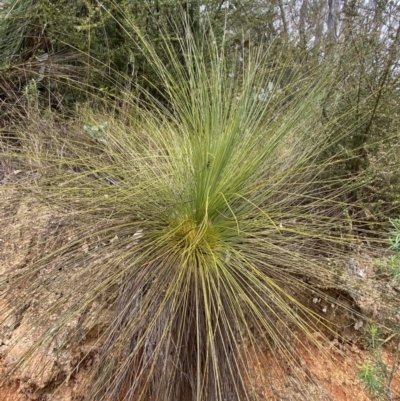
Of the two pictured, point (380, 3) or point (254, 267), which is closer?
point (254, 267)

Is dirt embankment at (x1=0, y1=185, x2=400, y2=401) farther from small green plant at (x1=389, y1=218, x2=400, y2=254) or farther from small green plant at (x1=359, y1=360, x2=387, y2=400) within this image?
small green plant at (x1=389, y1=218, x2=400, y2=254)

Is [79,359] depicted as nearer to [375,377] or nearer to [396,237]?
[375,377]

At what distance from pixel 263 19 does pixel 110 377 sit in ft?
8.26

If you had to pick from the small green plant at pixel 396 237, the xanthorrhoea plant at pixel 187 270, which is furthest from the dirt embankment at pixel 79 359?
the small green plant at pixel 396 237

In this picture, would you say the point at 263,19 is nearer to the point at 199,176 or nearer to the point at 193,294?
the point at 199,176

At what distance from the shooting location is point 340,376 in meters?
1.21

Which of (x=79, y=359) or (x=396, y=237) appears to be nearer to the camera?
(x=396, y=237)

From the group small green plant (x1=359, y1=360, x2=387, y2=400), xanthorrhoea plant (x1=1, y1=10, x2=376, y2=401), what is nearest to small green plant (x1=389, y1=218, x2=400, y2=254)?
xanthorrhoea plant (x1=1, y1=10, x2=376, y2=401)

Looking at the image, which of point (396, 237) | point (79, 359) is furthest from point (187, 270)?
point (396, 237)

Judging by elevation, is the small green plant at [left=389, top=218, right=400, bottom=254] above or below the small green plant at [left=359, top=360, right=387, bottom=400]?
above

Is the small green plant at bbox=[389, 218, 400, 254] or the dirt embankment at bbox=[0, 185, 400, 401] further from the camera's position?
the dirt embankment at bbox=[0, 185, 400, 401]

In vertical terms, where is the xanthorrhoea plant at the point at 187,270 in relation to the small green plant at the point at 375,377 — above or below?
above

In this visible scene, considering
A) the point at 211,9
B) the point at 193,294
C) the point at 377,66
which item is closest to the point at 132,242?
the point at 193,294

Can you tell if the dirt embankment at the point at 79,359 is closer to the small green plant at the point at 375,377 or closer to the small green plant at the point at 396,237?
the small green plant at the point at 375,377
